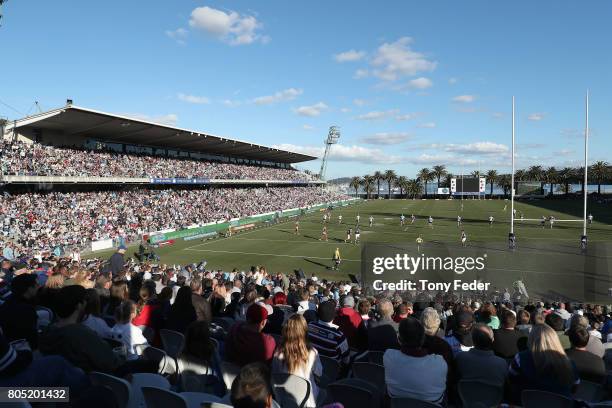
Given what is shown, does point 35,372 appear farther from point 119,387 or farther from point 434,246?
point 434,246

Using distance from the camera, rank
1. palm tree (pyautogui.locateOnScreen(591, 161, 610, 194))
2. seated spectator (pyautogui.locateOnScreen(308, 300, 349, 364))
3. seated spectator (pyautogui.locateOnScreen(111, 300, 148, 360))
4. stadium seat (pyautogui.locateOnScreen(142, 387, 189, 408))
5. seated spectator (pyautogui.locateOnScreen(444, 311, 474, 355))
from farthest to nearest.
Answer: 1. palm tree (pyautogui.locateOnScreen(591, 161, 610, 194))
2. seated spectator (pyautogui.locateOnScreen(444, 311, 474, 355))
3. seated spectator (pyautogui.locateOnScreen(111, 300, 148, 360))
4. seated spectator (pyautogui.locateOnScreen(308, 300, 349, 364))
5. stadium seat (pyautogui.locateOnScreen(142, 387, 189, 408))

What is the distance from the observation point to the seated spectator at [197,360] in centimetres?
455

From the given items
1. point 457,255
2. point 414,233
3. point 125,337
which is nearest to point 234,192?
point 414,233

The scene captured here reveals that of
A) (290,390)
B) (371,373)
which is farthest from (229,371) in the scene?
(371,373)

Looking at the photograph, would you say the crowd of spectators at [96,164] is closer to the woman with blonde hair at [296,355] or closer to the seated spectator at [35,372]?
the seated spectator at [35,372]

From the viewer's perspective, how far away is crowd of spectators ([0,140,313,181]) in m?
35.1

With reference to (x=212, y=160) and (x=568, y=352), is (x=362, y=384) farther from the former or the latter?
(x=212, y=160)

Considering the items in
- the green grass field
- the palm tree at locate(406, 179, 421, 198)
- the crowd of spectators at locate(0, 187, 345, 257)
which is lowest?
the green grass field

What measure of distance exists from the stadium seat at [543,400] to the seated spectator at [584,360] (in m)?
1.06

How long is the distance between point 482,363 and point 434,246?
12.1 meters

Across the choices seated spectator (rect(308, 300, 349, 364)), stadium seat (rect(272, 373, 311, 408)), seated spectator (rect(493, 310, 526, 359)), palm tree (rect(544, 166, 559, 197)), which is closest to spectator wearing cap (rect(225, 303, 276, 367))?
stadium seat (rect(272, 373, 311, 408))

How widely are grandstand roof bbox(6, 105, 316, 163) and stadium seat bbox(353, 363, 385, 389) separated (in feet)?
128

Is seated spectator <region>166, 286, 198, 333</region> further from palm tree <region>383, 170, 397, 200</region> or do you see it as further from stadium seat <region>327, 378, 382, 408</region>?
palm tree <region>383, 170, 397, 200</region>

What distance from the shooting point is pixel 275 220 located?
5600 cm
